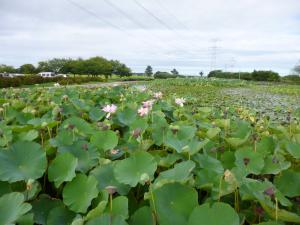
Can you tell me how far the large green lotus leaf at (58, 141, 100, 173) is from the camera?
1.00 m

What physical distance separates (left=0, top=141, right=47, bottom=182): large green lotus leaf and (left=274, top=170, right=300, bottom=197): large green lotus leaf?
61cm

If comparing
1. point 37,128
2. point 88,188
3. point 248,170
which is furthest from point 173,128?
point 37,128

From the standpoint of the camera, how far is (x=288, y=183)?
91 cm

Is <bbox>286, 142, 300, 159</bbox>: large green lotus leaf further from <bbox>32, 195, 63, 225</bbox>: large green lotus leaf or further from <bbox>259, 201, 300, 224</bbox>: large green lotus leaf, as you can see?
<bbox>32, 195, 63, 225</bbox>: large green lotus leaf

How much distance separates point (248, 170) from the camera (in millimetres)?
976

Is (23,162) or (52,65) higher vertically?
(23,162)

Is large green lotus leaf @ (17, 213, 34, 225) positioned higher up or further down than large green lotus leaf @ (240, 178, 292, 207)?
further down

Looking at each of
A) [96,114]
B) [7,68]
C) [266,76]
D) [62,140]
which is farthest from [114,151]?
[7,68]

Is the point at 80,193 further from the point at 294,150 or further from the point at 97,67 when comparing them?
the point at 97,67

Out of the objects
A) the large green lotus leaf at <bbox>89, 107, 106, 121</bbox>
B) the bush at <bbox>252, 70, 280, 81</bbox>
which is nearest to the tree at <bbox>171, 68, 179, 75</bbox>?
the bush at <bbox>252, 70, 280, 81</bbox>

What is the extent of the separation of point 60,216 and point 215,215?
38 centimetres

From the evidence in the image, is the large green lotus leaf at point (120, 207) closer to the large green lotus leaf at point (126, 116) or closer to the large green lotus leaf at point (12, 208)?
the large green lotus leaf at point (12, 208)

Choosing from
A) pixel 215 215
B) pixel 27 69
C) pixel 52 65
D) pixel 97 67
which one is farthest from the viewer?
pixel 52 65

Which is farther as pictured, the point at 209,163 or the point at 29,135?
the point at 29,135
